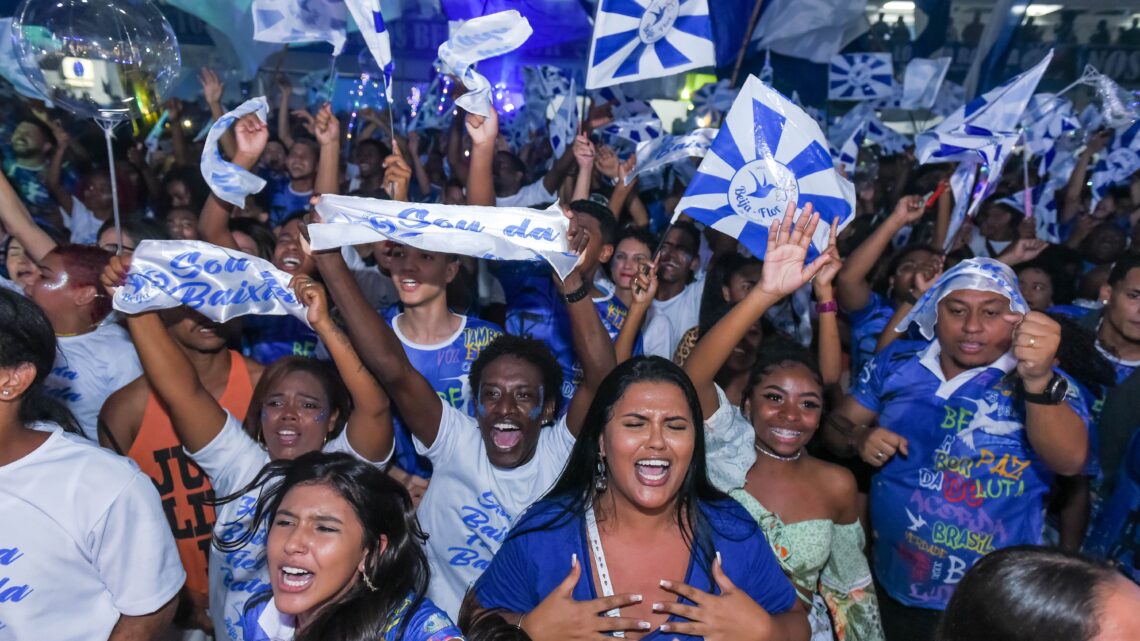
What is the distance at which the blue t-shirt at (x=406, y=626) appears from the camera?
2.03m

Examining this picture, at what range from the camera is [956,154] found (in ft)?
17.5

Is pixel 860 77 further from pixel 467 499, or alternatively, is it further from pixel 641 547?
pixel 641 547

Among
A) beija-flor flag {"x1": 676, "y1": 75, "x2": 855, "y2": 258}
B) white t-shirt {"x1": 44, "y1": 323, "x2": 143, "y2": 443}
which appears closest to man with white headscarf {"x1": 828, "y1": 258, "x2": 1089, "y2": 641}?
beija-flor flag {"x1": 676, "y1": 75, "x2": 855, "y2": 258}

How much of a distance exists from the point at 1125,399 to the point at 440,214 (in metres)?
2.65

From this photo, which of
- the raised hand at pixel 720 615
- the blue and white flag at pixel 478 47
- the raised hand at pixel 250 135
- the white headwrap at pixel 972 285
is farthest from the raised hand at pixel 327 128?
the raised hand at pixel 720 615

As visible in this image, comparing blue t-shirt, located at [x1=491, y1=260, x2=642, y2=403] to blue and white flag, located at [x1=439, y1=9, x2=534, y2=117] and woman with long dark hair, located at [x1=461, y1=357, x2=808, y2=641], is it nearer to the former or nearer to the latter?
blue and white flag, located at [x1=439, y1=9, x2=534, y2=117]

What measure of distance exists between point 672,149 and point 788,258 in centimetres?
214

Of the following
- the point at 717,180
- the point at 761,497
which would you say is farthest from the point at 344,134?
the point at 761,497

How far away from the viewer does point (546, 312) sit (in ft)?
14.0

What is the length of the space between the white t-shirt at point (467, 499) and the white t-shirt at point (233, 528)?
0.30 meters

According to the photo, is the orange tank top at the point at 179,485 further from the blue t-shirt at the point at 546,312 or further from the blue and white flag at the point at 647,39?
the blue and white flag at the point at 647,39

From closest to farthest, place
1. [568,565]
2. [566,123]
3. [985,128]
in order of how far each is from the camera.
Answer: [568,565]
[985,128]
[566,123]

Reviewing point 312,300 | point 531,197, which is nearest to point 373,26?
point 312,300

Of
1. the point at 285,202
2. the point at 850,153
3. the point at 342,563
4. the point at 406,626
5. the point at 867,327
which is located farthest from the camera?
the point at 850,153
